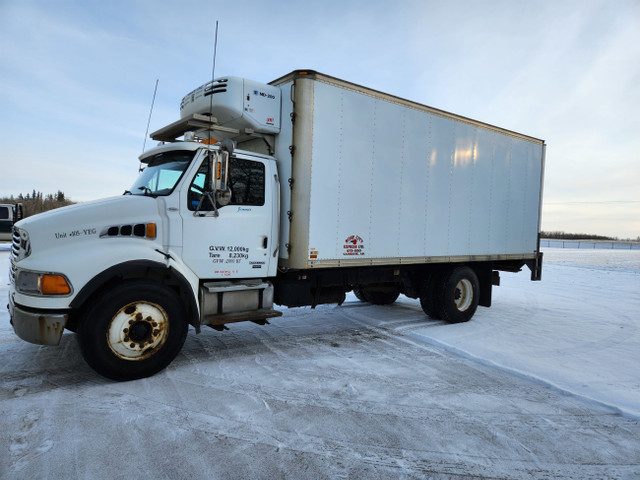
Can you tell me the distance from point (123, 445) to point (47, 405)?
48.3 inches

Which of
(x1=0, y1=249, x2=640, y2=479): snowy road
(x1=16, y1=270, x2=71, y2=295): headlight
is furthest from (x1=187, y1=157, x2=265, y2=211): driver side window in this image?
(x1=0, y1=249, x2=640, y2=479): snowy road

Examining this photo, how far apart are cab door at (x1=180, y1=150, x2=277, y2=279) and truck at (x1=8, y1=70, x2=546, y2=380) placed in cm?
2

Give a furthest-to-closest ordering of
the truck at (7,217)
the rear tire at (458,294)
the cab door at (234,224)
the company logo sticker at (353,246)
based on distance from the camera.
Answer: the truck at (7,217) < the rear tire at (458,294) < the company logo sticker at (353,246) < the cab door at (234,224)

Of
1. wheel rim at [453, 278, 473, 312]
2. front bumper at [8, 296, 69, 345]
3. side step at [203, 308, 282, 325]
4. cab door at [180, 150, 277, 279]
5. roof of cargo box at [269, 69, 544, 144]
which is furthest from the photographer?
wheel rim at [453, 278, 473, 312]

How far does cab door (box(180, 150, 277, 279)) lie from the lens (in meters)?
5.15

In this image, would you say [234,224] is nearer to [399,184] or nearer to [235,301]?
[235,301]

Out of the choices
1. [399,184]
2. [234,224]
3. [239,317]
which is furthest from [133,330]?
[399,184]

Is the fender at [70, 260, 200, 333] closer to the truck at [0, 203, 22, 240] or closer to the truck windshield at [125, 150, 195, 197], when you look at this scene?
the truck windshield at [125, 150, 195, 197]

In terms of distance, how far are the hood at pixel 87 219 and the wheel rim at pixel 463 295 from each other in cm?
614

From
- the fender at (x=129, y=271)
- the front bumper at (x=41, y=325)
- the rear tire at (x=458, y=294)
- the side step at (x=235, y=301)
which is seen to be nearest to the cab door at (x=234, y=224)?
the side step at (x=235, y=301)

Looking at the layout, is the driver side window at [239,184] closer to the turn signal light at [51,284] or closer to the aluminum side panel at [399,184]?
the aluminum side panel at [399,184]

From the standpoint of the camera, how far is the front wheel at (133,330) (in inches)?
172

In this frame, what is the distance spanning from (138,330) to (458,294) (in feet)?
20.6

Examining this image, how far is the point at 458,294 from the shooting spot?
8414 mm
